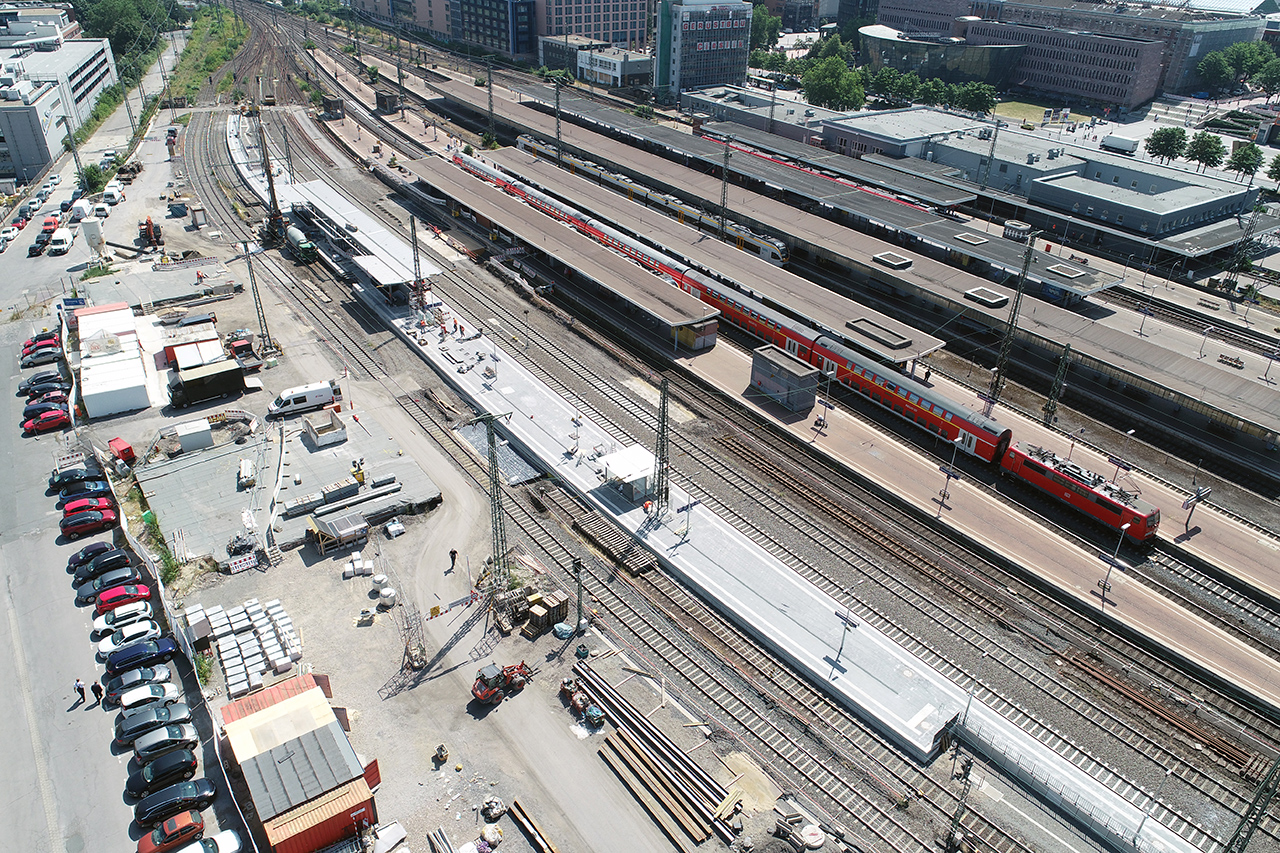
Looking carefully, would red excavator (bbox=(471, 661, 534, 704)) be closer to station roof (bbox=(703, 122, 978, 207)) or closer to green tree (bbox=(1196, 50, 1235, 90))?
station roof (bbox=(703, 122, 978, 207))

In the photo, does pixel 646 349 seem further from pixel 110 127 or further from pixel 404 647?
pixel 110 127

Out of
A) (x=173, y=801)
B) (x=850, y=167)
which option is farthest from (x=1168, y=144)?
(x=173, y=801)

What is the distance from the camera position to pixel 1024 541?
50.8m

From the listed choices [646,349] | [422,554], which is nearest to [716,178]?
[646,349]

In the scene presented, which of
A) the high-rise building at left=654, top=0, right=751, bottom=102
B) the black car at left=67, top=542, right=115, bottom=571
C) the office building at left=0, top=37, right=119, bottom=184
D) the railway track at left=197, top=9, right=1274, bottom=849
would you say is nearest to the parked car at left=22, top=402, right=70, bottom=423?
the black car at left=67, top=542, right=115, bottom=571

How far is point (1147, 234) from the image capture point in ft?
305

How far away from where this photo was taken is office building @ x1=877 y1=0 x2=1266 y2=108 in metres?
160

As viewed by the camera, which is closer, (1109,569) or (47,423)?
(1109,569)

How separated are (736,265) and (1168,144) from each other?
8199 centimetres

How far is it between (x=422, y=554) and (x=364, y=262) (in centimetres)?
4068

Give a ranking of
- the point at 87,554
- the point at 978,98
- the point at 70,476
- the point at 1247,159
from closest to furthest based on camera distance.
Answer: the point at 87,554 → the point at 70,476 → the point at 1247,159 → the point at 978,98

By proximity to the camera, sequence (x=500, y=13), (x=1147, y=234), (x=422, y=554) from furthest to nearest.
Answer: (x=500, y=13) < (x=1147, y=234) < (x=422, y=554)

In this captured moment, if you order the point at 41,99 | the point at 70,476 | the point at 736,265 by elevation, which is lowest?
the point at 70,476

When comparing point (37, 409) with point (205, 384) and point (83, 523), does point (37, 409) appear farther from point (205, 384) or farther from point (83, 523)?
point (83, 523)
